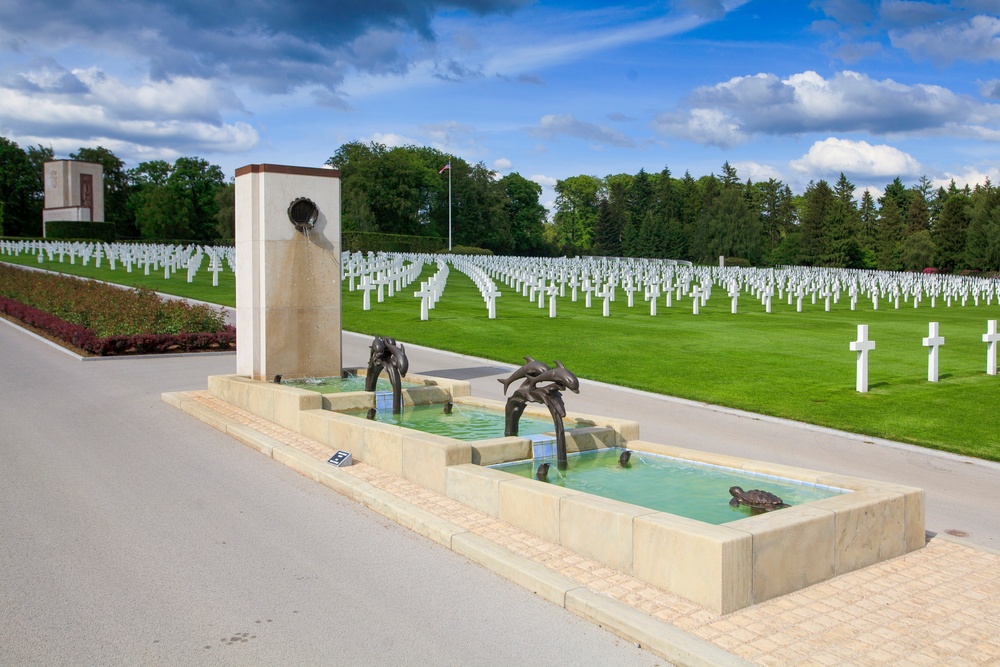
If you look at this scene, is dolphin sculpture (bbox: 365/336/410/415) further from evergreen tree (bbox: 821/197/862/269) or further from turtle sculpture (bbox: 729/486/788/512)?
evergreen tree (bbox: 821/197/862/269)

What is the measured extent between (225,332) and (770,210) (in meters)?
103

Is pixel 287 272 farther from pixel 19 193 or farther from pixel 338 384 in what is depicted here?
pixel 19 193

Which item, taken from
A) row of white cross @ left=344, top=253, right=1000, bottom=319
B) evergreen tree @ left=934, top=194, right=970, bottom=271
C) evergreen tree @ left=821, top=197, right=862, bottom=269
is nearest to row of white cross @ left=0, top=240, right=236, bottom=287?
row of white cross @ left=344, top=253, right=1000, bottom=319

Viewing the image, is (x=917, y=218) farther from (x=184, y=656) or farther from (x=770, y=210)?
(x=184, y=656)

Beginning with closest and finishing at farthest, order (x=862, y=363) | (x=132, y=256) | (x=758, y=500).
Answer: (x=758, y=500) < (x=862, y=363) < (x=132, y=256)

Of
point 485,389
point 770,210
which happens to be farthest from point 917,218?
point 485,389

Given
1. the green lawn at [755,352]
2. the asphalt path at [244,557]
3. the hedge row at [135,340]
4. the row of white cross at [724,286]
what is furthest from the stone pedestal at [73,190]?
the asphalt path at [244,557]

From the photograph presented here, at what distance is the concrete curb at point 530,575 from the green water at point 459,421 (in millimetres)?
1568

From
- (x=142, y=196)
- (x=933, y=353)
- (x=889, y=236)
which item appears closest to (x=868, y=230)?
(x=889, y=236)

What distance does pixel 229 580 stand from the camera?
530 centimetres

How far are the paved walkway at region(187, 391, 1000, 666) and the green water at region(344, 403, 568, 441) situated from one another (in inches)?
111

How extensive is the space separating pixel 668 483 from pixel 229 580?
11.9 feet

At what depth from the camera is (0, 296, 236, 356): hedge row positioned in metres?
16.7

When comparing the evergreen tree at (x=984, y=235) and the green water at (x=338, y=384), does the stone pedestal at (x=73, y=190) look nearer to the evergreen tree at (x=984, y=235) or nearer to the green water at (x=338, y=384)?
the green water at (x=338, y=384)
